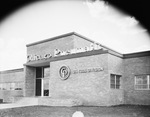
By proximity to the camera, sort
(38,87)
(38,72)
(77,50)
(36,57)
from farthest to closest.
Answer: (38,72), (38,87), (36,57), (77,50)

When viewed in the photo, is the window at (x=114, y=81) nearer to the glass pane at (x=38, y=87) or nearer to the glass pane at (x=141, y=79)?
the glass pane at (x=141, y=79)

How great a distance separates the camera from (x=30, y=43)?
81.7 feet

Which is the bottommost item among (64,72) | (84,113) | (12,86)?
(84,113)

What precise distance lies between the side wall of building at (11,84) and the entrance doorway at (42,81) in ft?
11.9

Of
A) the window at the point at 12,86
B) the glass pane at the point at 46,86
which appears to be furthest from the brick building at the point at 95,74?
the window at the point at 12,86

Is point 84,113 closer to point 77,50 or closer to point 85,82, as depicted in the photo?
point 85,82

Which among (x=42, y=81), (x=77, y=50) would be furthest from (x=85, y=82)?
(x=42, y=81)

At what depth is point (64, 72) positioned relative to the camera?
18.4 meters

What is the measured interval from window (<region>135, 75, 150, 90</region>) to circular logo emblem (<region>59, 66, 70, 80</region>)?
6.61 metres

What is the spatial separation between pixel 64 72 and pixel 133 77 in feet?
22.2

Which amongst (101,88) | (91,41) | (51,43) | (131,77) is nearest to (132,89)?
(131,77)

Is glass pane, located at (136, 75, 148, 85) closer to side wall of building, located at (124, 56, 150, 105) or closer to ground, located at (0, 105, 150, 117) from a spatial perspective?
side wall of building, located at (124, 56, 150, 105)

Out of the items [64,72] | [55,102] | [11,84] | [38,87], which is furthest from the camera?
[11,84]

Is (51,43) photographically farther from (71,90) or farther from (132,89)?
(132,89)
